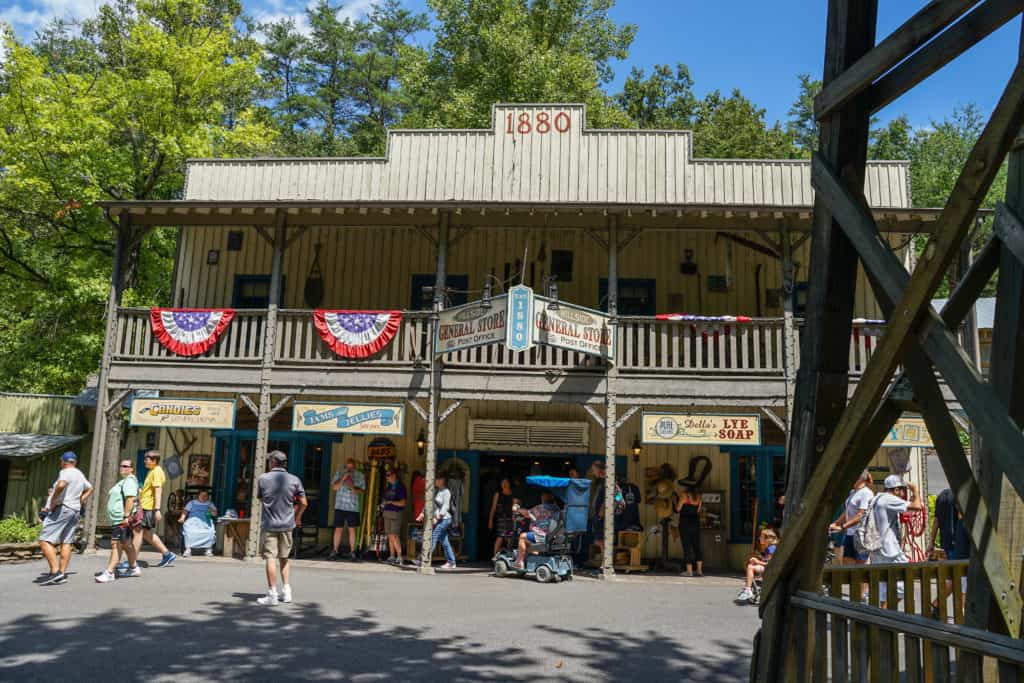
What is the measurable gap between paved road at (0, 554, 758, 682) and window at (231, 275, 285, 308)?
24.2 feet

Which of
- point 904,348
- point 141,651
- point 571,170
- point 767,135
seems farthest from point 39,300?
point 767,135

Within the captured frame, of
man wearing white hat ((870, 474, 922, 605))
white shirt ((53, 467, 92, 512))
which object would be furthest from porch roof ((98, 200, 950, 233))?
white shirt ((53, 467, 92, 512))

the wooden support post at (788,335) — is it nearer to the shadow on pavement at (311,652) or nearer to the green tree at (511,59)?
the shadow on pavement at (311,652)

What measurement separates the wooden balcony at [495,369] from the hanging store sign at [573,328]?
35 centimetres

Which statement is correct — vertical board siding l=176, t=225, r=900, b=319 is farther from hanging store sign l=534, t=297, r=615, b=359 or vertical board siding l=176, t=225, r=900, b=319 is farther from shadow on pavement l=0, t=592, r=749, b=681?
shadow on pavement l=0, t=592, r=749, b=681

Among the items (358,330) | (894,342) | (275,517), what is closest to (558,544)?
(275,517)

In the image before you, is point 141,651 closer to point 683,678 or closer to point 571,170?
point 683,678

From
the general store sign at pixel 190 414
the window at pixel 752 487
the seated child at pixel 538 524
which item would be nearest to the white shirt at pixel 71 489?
the general store sign at pixel 190 414

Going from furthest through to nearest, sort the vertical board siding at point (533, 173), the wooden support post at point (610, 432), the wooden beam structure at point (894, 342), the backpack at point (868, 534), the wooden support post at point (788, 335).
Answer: the vertical board siding at point (533, 173) → the wooden support post at point (788, 335) → the wooden support post at point (610, 432) → the backpack at point (868, 534) → the wooden beam structure at point (894, 342)

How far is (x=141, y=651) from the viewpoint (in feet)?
23.1

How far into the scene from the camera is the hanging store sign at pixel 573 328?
13.0m

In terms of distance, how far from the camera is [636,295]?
685 inches

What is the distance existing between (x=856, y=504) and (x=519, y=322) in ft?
17.4

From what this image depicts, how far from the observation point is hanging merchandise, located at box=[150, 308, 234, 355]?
50.0ft
